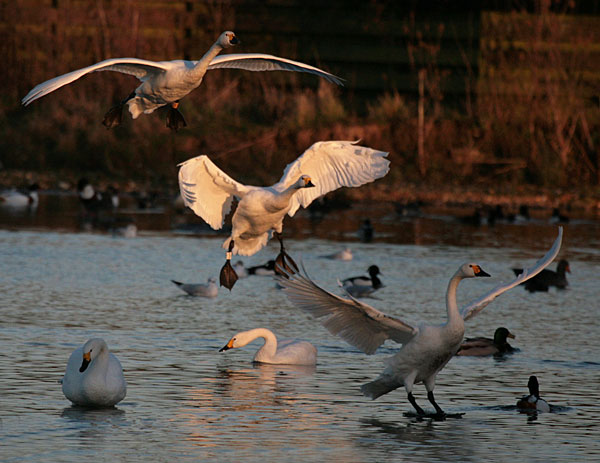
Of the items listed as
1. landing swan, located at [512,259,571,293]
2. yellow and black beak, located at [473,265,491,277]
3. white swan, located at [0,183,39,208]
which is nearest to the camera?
yellow and black beak, located at [473,265,491,277]

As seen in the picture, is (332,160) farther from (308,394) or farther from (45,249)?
(45,249)

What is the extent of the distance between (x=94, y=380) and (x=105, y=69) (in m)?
2.63

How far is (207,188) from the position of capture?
12.9 metres

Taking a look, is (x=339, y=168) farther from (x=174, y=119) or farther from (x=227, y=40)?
(x=227, y=40)

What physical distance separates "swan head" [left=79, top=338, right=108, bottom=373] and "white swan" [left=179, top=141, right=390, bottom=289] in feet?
7.49

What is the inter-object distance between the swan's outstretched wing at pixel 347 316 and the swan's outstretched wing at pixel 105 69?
7.62 ft

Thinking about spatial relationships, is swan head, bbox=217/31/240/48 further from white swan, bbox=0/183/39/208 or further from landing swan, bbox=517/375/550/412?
white swan, bbox=0/183/39/208

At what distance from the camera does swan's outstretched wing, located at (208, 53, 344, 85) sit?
1195 centimetres

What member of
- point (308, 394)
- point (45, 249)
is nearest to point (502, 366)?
point (308, 394)

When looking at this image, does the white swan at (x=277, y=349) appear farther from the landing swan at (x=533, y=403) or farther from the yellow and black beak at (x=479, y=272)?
the landing swan at (x=533, y=403)

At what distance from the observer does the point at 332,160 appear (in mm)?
12672

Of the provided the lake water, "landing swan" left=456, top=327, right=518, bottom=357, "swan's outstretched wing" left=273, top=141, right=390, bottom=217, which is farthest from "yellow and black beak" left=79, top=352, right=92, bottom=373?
"landing swan" left=456, top=327, right=518, bottom=357

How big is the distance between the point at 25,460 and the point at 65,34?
2647 centimetres

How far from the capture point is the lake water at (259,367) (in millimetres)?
9523
